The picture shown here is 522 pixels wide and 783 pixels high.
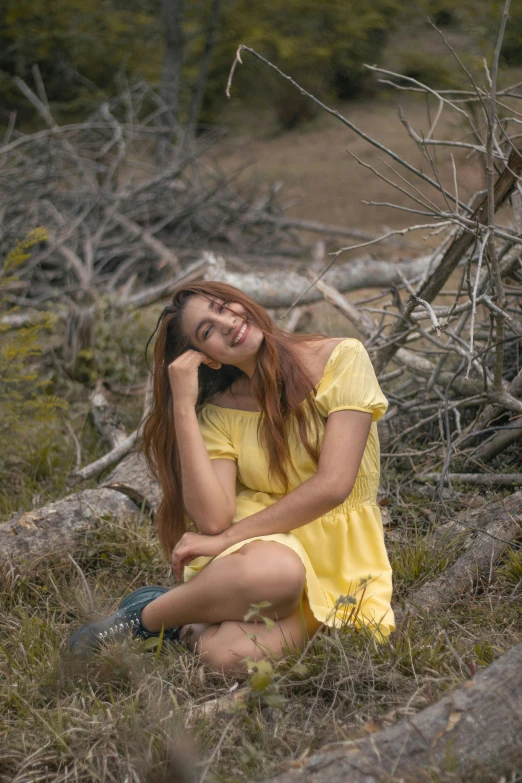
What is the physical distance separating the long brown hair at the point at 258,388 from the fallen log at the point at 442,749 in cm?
96

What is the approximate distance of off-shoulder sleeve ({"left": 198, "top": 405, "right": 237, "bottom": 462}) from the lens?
2463mm

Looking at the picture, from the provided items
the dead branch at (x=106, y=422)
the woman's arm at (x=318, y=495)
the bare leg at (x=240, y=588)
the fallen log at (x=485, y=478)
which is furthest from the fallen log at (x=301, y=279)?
the bare leg at (x=240, y=588)

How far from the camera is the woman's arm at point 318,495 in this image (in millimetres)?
2232

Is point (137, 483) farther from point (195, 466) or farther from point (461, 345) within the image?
point (461, 345)

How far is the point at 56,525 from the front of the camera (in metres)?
3.05

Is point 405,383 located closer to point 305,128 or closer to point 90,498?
point 90,498

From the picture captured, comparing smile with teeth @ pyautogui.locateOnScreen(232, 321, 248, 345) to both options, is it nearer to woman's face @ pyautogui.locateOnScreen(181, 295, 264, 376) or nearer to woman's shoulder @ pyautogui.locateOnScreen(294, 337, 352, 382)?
woman's face @ pyautogui.locateOnScreen(181, 295, 264, 376)

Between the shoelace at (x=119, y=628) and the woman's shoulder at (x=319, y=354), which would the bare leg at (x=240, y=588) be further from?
the woman's shoulder at (x=319, y=354)

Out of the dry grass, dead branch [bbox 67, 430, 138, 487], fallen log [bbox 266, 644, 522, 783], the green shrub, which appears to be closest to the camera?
fallen log [bbox 266, 644, 522, 783]

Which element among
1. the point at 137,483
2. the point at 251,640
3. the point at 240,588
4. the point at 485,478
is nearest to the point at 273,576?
the point at 240,588

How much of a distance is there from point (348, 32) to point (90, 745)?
1350 cm

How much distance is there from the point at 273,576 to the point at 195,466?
43 centimetres

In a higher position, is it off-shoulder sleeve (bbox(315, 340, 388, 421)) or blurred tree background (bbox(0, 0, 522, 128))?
off-shoulder sleeve (bbox(315, 340, 388, 421))

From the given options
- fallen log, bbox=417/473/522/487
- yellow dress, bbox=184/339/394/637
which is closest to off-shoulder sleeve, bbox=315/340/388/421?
yellow dress, bbox=184/339/394/637
